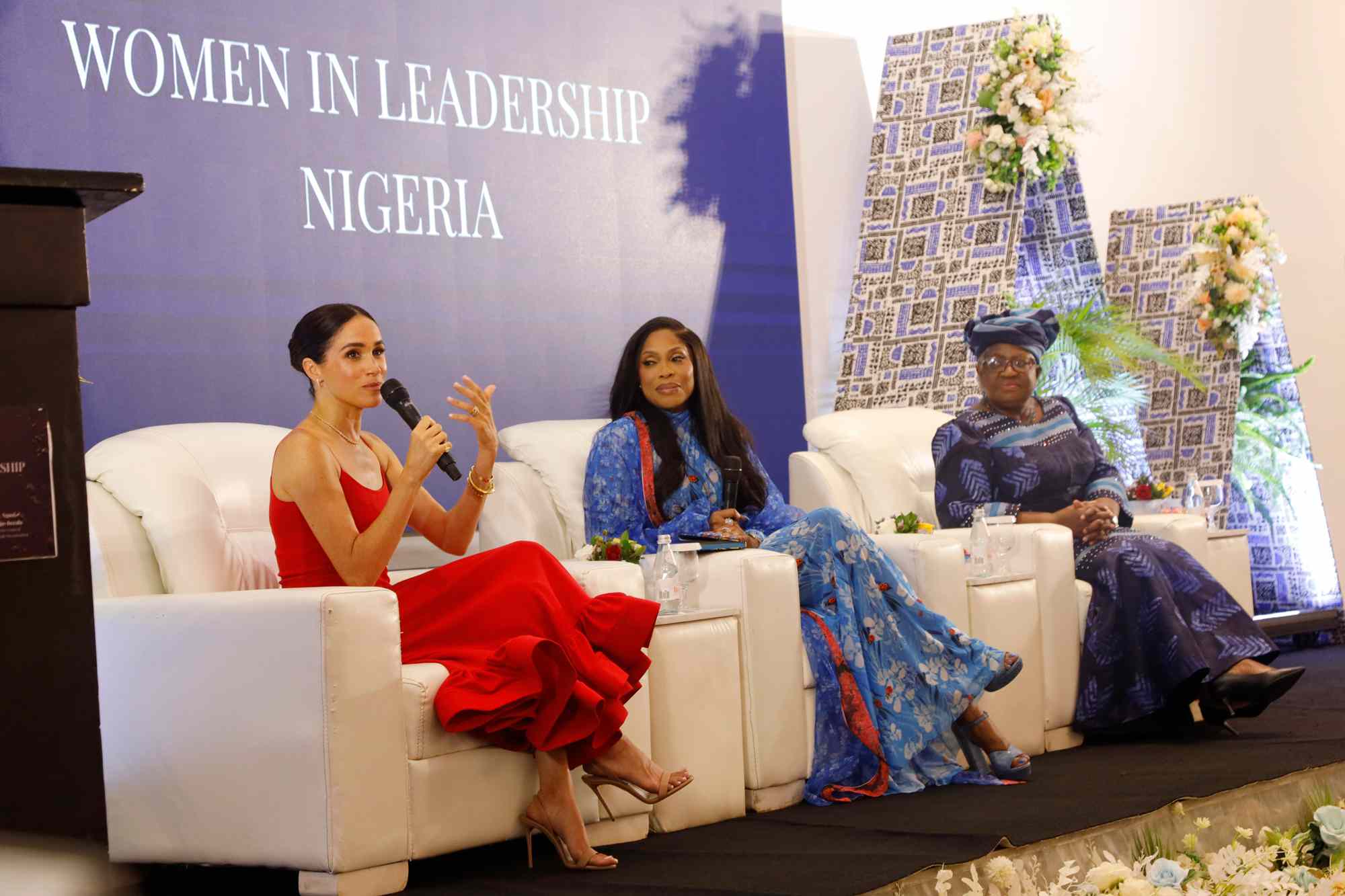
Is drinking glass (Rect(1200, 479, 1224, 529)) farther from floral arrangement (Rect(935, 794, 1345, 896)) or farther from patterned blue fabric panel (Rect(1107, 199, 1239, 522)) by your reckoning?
floral arrangement (Rect(935, 794, 1345, 896))

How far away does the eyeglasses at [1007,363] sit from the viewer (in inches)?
185

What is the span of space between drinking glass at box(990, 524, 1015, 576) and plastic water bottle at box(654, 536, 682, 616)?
1.20 metres

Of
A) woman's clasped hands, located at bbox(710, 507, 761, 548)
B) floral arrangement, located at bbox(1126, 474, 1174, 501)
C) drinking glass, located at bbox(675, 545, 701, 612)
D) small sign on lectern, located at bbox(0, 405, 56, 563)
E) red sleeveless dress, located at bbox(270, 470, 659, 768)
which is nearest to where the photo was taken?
small sign on lectern, located at bbox(0, 405, 56, 563)

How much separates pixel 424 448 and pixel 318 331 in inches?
19.3

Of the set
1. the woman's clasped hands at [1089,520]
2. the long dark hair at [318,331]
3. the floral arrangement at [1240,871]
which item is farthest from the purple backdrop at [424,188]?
the floral arrangement at [1240,871]

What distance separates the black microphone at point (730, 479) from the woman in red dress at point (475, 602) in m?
0.82

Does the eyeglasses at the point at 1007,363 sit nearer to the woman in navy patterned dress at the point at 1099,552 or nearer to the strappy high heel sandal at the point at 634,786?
the woman in navy patterned dress at the point at 1099,552

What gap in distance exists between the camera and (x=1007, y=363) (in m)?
4.71

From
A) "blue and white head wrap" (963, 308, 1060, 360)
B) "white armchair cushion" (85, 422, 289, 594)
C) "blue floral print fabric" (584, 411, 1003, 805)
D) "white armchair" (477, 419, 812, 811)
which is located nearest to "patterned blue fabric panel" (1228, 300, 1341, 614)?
"blue and white head wrap" (963, 308, 1060, 360)

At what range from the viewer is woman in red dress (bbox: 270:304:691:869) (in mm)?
2846

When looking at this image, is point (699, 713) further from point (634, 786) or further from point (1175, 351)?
point (1175, 351)

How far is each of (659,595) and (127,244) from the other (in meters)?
1.77

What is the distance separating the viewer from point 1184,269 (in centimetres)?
650

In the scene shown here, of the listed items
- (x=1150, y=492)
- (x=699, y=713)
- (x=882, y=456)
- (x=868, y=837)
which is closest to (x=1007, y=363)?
(x=882, y=456)
